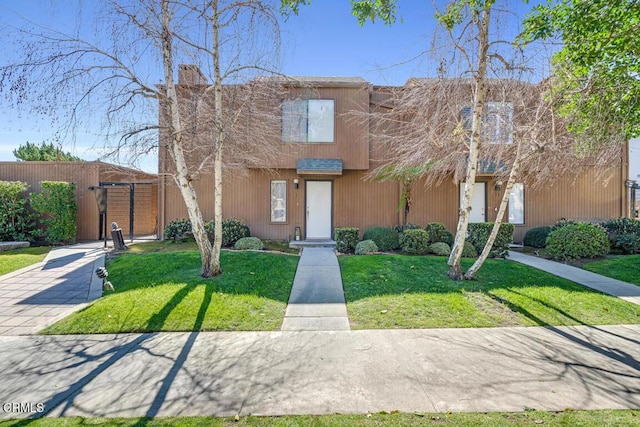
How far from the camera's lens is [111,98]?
561cm

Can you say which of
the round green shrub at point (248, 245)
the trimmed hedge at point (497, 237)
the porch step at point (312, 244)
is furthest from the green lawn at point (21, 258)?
the trimmed hedge at point (497, 237)

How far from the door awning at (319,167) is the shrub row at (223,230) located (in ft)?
9.67

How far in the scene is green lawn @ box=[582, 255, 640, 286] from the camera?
6.96 metres

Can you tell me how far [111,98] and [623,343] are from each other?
8929mm

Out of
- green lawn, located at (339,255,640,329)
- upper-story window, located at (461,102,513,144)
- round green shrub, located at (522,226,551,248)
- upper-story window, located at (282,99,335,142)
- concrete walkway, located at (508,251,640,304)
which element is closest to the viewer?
green lawn, located at (339,255,640,329)

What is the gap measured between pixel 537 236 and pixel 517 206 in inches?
64.2

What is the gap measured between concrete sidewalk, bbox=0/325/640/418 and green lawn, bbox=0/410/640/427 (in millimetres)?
88

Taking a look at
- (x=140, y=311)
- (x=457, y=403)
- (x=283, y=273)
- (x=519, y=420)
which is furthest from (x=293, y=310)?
(x=519, y=420)

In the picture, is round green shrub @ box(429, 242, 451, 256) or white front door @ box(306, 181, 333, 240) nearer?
round green shrub @ box(429, 242, 451, 256)

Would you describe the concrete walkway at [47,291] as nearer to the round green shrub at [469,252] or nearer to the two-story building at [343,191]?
the two-story building at [343,191]

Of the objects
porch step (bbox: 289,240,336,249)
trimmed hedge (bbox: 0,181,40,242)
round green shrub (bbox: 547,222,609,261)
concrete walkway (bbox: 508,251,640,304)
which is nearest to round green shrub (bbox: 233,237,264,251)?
porch step (bbox: 289,240,336,249)

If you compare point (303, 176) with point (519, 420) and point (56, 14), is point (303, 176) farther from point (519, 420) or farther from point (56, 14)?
point (519, 420)

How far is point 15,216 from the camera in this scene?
10656 mm

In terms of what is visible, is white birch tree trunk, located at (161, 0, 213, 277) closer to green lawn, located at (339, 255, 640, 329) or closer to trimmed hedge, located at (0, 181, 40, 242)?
green lawn, located at (339, 255, 640, 329)
